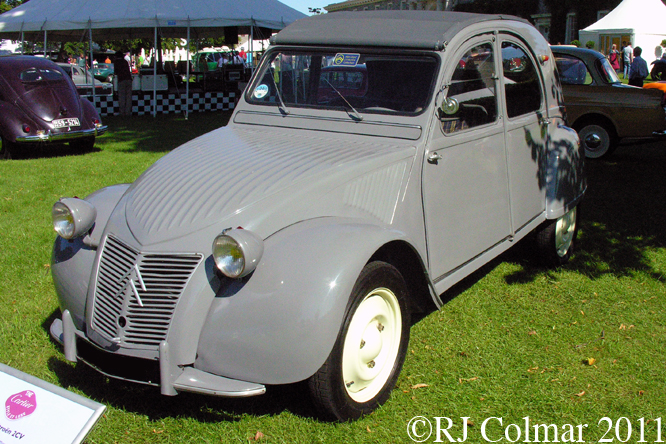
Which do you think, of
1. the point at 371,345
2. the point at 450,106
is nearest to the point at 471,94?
the point at 450,106

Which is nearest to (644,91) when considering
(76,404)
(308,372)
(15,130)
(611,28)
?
(308,372)

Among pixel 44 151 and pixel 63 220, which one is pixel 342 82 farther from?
pixel 44 151

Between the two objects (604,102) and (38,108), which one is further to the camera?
(38,108)

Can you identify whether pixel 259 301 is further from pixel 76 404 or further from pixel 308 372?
pixel 76 404

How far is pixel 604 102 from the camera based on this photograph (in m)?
9.47

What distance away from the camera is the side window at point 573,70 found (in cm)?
951

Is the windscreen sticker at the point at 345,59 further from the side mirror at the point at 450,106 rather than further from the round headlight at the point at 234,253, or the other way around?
the round headlight at the point at 234,253

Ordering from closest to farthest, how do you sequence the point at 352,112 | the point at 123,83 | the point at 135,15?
the point at 352,112 → the point at 135,15 → the point at 123,83

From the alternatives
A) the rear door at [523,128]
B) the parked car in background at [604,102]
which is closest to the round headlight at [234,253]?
the rear door at [523,128]

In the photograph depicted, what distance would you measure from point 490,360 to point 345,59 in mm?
2094

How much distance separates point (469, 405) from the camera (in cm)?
324

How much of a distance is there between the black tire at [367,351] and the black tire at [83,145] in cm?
949

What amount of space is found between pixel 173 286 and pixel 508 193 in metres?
2.50

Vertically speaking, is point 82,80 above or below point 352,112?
above
